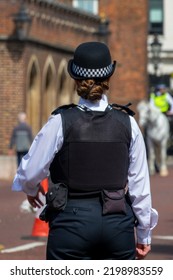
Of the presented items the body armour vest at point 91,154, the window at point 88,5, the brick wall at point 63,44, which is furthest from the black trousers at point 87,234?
the window at point 88,5

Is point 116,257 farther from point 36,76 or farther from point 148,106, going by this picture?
point 36,76

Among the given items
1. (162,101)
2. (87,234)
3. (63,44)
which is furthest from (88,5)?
(87,234)

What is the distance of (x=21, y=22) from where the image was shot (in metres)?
32.9

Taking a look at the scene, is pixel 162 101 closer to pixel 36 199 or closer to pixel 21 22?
pixel 21 22

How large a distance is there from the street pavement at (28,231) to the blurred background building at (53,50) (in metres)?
7.75

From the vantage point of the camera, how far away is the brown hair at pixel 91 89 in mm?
6691

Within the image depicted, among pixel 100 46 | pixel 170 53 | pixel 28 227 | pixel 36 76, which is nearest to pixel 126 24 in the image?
pixel 36 76

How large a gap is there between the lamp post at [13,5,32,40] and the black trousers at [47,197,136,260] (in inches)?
1045

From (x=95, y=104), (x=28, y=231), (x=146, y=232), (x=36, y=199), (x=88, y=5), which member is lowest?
(x=28, y=231)

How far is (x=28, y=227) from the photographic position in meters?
18.0

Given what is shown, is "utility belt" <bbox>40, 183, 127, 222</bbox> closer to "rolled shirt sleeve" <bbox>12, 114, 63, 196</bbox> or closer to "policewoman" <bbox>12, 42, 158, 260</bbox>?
"policewoman" <bbox>12, 42, 158, 260</bbox>

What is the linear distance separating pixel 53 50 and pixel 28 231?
66.6 feet

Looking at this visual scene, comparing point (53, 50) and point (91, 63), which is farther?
point (53, 50)

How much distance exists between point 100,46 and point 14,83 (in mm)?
26684
